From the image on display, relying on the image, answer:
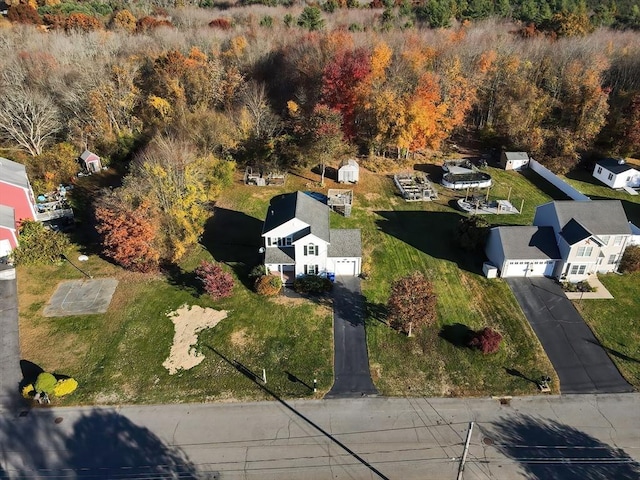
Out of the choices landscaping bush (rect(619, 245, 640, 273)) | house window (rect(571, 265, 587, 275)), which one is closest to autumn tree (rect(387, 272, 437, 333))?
house window (rect(571, 265, 587, 275))

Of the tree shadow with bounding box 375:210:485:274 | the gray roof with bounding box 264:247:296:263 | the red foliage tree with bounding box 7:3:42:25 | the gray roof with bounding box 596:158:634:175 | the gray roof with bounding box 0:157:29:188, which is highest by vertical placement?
the red foliage tree with bounding box 7:3:42:25

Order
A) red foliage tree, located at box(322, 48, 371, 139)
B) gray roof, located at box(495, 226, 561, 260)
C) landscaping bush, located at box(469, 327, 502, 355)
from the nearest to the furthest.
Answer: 1. landscaping bush, located at box(469, 327, 502, 355)
2. gray roof, located at box(495, 226, 561, 260)
3. red foliage tree, located at box(322, 48, 371, 139)

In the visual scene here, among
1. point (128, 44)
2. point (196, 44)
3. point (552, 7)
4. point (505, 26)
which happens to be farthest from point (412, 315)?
point (552, 7)

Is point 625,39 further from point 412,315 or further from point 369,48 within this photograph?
point 412,315

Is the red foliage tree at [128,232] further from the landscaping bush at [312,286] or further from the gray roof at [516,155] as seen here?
the gray roof at [516,155]

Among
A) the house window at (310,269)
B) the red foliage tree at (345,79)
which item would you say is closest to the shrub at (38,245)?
the house window at (310,269)

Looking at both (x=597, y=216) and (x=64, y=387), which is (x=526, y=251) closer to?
(x=597, y=216)

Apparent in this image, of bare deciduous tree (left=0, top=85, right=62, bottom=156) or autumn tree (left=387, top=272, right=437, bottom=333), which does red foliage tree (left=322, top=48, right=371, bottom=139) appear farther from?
bare deciduous tree (left=0, top=85, right=62, bottom=156)
